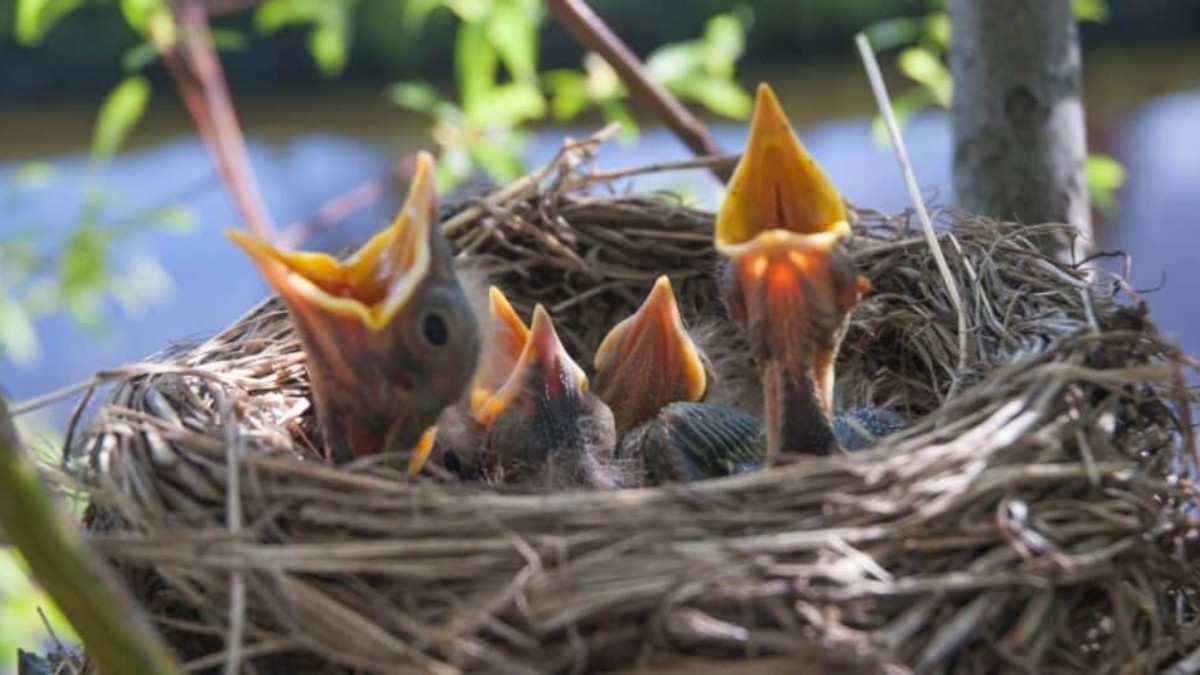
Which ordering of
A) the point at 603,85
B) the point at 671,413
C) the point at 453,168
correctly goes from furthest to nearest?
the point at 603,85 → the point at 453,168 → the point at 671,413

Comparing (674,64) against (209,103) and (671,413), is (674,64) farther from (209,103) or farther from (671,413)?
(671,413)

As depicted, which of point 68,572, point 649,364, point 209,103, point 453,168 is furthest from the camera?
point 453,168

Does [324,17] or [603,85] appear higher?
[324,17]

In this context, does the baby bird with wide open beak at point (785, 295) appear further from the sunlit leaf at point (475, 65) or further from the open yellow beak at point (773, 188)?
the sunlit leaf at point (475, 65)

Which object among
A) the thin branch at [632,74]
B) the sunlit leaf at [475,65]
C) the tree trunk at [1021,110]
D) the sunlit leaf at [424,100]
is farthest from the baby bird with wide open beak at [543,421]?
the sunlit leaf at [424,100]

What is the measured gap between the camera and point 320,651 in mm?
701

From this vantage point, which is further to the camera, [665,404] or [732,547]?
[665,404]

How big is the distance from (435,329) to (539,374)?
0.72ft

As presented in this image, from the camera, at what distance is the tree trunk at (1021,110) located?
1157 mm

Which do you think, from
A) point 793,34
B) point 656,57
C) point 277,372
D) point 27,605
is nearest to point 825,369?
point 277,372

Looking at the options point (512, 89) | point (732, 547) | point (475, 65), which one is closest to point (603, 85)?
point (512, 89)

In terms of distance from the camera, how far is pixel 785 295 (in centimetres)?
94

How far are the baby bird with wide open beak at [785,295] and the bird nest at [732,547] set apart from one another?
0.42 feet

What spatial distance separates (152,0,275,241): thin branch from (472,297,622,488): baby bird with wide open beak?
486 millimetres
